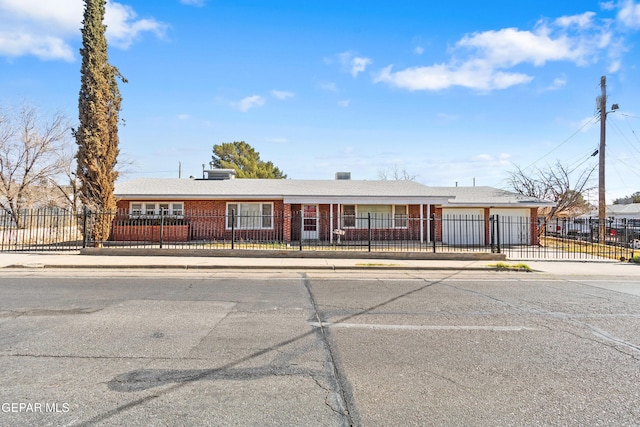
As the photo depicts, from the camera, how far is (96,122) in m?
16.3

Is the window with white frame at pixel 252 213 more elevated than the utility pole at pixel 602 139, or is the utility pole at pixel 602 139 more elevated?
the utility pole at pixel 602 139

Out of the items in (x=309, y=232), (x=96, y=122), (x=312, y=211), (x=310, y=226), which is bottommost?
(x=309, y=232)

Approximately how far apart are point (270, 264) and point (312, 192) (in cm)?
963

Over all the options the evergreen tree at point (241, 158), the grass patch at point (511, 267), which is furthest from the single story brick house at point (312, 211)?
the evergreen tree at point (241, 158)

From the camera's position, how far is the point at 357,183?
26.2 meters

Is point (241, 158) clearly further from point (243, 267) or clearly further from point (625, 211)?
point (625, 211)

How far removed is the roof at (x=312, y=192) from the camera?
68.0 ft

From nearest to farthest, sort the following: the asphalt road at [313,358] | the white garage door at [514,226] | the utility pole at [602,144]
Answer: the asphalt road at [313,358] → the white garage door at [514,226] → the utility pole at [602,144]

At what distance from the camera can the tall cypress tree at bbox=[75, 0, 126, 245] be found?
16188mm

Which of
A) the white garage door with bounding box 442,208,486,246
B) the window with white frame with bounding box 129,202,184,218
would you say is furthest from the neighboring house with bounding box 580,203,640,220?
the window with white frame with bounding box 129,202,184,218

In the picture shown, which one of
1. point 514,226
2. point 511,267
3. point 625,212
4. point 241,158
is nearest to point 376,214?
point 514,226

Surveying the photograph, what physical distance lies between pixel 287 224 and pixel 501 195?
13.9 metres

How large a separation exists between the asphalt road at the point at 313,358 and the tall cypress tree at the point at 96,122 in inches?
362

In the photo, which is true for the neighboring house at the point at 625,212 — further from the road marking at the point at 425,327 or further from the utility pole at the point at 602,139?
the road marking at the point at 425,327
